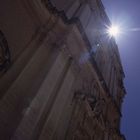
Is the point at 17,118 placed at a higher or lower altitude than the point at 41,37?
lower

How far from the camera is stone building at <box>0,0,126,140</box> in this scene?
9227 mm

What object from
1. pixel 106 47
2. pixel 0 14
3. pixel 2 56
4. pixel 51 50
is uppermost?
pixel 106 47

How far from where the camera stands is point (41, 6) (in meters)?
11.5

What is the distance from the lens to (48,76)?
10.6m

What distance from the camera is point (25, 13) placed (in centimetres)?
1097

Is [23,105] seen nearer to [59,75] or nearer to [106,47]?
[59,75]

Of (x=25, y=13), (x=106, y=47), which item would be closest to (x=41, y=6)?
(x=25, y=13)

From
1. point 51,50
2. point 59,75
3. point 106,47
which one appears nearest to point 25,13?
point 51,50

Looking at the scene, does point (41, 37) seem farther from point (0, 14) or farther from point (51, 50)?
point (0, 14)

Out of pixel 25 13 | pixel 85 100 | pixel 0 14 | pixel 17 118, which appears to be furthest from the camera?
pixel 85 100

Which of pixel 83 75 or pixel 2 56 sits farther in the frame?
pixel 83 75

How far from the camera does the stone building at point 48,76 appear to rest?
9.23m

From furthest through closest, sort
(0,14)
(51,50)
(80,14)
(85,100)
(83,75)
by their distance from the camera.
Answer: (80,14) → (83,75) → (85,100) → (51,50) → (0,14)

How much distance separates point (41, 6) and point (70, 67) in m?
2.66
